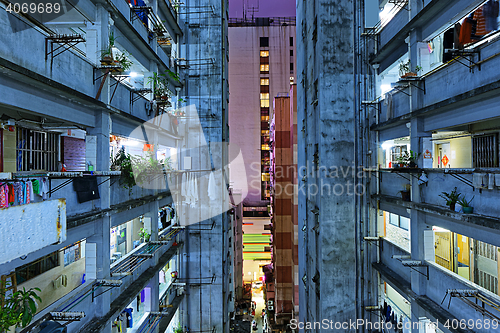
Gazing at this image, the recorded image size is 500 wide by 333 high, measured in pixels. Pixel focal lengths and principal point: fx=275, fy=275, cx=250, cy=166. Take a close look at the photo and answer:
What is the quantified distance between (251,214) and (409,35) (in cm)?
2996

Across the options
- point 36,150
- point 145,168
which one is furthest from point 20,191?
point 145,168

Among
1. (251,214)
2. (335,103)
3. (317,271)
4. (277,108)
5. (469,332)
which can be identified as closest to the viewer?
(469,332)

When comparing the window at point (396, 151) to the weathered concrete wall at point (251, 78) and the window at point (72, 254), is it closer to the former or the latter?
the window at point (72, 254)

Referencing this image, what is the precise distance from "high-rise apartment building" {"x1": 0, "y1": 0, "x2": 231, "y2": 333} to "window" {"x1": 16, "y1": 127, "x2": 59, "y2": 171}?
0.10 ft

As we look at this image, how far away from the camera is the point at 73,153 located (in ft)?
27.5

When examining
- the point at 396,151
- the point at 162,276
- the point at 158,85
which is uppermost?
the point at 158,85

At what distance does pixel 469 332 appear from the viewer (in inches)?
257

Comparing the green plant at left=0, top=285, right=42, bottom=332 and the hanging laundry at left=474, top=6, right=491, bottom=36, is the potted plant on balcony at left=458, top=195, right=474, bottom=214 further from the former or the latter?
the green plant at left=0, top=285, right=42, bottom=332

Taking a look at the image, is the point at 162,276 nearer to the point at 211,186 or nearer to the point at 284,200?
the point at 211,186

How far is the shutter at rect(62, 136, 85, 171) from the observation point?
8047 mm

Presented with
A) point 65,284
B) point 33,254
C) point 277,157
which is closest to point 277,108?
point 277,157

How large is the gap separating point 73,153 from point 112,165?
4.25 ft

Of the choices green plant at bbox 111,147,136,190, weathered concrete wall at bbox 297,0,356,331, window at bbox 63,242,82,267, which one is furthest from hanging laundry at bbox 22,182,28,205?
weathered concrete wall at bbox 297,0,356,331

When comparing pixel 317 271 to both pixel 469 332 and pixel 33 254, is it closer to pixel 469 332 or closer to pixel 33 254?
pixel 469 332
